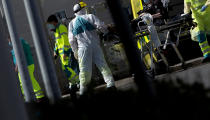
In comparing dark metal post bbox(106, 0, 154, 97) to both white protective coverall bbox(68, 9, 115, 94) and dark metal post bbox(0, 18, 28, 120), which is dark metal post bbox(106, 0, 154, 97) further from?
white protective coverall bbox(68, 9, 115, 94)

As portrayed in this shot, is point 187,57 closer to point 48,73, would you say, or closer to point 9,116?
point 48,73

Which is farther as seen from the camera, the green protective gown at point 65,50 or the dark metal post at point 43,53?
the green protective gown at point 65,50

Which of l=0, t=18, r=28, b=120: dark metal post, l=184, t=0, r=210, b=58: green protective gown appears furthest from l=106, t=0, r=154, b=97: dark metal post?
l=184, t=0, r=210, b=58: green protective gown

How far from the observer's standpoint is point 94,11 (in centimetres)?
1186

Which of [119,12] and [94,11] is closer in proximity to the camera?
[119,12]

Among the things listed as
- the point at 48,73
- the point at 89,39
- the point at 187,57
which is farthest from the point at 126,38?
the point at 187,57

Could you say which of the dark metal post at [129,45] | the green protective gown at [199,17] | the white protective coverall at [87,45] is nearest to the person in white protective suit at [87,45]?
the white protective coverall at [87,45]

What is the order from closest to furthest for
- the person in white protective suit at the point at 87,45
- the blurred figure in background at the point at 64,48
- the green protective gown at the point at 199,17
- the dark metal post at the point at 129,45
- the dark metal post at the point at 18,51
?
the dark metal post at the point at 129,45 < the dark metal post at the point at 18,51 < the person in white protective suit at the point at 87,45 < the green protective gown at the point at 199,17 < the blurred figure in background at the point at 64,48

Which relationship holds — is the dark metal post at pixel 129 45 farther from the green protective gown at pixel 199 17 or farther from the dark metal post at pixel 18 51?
the green protective gown at pixel 199 17

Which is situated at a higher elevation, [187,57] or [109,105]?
[109,105]

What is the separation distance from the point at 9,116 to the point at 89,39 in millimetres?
5666

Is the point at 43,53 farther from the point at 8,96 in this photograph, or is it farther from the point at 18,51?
the point at 18,51

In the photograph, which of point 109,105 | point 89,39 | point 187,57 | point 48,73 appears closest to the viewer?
point 109,105

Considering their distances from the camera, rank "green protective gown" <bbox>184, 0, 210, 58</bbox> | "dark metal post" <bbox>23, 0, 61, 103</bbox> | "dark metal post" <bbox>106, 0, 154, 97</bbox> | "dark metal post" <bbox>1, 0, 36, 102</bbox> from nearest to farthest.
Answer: "dark metal post" <bbox>106, 0, 154, 97</bbox>
"dark metal post" <bbox>23, 0, 61, 103</bbox>
"dark metal post" <bbox>1, 0, 36, 102</bbox>
"green protective gown" <bbox>184, 0, 210, 58</bbox>
